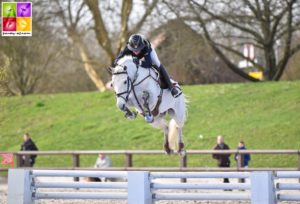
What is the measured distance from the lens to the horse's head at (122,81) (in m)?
10.3

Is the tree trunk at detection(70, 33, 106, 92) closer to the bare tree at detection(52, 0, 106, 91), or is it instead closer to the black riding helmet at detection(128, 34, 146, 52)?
the bare tree at detection(52, 0, 106, 91)

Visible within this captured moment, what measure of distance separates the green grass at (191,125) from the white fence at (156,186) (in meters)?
10.5

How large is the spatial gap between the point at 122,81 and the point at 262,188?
2.71 metres

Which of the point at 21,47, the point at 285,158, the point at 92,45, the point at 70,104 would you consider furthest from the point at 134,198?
the point at 92,45

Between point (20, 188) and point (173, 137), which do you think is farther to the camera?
point (173, 137)

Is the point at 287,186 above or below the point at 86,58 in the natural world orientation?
below

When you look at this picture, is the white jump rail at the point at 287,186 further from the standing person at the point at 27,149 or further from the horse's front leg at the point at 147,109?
the standing person at the point at 27,149

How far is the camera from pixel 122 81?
10.4 meters

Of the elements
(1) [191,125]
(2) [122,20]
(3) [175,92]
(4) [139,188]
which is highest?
(2) [122,20]

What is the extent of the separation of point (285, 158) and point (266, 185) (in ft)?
37.4

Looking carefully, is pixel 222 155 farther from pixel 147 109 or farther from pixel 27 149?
pixel 147 109

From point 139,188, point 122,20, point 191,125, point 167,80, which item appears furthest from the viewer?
point 122,20

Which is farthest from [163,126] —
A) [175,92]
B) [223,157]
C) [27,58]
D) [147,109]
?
[27,58]

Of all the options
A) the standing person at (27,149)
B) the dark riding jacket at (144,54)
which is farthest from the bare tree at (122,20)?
the dark riding jacket at (144,54)
